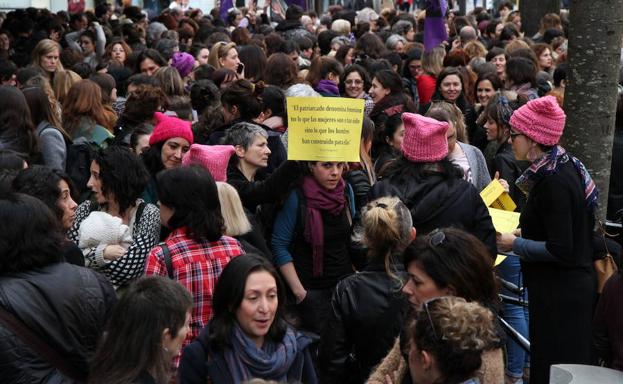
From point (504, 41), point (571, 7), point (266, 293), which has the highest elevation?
point (571, 7)

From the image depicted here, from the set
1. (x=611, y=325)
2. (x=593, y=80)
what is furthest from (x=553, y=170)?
(x=611, y=325)

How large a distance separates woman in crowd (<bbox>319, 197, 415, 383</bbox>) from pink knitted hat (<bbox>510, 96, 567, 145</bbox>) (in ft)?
3.63

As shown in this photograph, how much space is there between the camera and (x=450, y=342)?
128 inches

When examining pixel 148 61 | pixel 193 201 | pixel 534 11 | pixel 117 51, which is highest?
pixel 193 201

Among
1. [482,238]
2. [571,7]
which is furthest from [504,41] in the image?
[482,238]

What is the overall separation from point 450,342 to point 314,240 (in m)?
2.73

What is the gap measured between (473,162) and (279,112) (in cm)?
181

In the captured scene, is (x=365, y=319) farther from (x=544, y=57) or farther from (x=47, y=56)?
(x=544, y=57)

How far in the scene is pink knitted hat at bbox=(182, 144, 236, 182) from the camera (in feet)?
19.8

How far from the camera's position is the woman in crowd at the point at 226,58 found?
11.3 metres

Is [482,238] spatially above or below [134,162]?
below

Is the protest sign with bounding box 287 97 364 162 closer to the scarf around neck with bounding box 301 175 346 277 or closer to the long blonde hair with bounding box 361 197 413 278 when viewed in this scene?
the scarf around neck with bounding box 301 175 346 277

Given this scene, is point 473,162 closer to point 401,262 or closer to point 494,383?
point 401,262

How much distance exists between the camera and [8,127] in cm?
679
